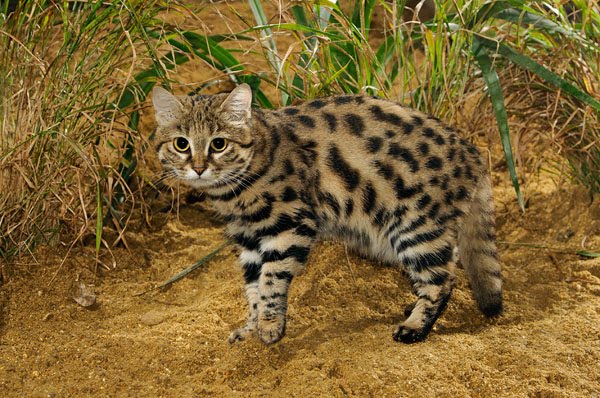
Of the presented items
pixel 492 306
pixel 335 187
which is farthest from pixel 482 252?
pixel 335 187

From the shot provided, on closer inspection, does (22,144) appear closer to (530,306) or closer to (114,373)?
(114,373)

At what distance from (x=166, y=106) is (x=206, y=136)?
0.79ft

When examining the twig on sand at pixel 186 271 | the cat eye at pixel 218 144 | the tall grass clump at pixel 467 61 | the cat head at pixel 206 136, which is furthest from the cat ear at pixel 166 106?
the twig on sand at pixel 186 271

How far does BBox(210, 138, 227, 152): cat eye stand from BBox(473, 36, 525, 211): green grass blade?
58.6 inches

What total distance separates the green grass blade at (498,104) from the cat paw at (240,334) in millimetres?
1577

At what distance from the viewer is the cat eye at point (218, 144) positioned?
3393mm

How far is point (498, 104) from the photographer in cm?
398

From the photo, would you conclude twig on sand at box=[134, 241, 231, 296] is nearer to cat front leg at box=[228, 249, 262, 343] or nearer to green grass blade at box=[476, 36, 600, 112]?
cat front leg at box=[228, 249, 262, 343]

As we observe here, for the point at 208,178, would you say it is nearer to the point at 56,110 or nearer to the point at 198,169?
the point at 198,169

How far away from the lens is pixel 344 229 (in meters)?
3.75

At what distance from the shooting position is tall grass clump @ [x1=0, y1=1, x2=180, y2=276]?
Answer: 3699 mm

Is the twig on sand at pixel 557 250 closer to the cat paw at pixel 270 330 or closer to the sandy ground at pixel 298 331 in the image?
the sandy ground at pixel 298 331

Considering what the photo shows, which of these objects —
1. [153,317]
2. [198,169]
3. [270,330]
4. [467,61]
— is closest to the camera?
[198,169]

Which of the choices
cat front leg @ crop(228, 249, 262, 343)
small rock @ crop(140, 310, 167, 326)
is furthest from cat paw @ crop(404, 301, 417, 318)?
small rock @ crop(140, 310, 167, 326)
